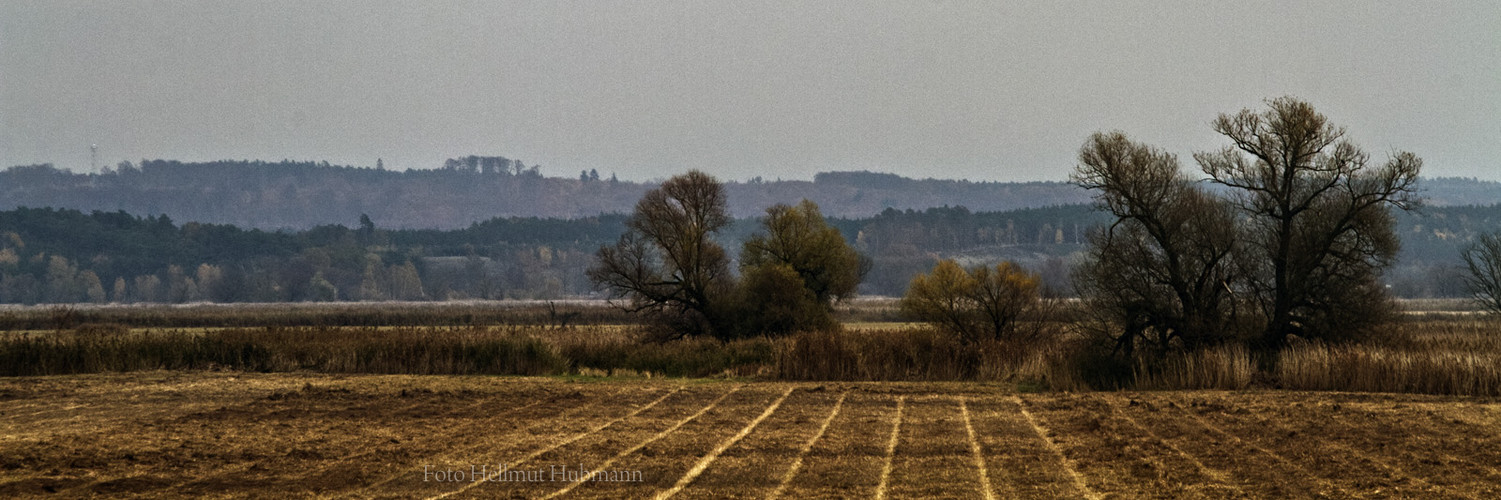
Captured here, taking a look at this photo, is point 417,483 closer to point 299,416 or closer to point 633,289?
point 299,416

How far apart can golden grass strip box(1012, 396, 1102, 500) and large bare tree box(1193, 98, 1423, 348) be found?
11.9 metres

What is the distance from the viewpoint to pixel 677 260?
43312mm

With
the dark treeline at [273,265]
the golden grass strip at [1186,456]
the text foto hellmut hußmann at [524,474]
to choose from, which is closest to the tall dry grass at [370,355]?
the golden grass strip at [1186,456]

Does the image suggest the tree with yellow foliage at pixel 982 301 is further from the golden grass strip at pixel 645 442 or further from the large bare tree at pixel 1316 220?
the golden grass strip at pixel 645 442

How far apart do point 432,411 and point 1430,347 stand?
72.2 feet

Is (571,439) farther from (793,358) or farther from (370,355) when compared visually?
(370,355)

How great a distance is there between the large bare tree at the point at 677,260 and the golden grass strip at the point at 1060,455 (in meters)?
22.8

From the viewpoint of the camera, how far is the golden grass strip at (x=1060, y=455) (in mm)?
11398

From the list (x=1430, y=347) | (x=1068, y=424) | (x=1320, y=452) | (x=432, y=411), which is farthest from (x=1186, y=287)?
(x=432, y=411)

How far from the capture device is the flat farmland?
38.5 ft

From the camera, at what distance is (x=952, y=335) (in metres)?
32.3

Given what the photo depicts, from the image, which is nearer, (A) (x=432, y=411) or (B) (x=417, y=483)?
(B) (x=417, y=483)

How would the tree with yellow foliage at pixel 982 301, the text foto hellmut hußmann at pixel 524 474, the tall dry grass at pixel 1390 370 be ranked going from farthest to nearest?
the tree with yellow foliage at pixel 982 301 < the tall dry grass at pixel 1390 370 < the text foto hellmut hußmann at pixel 524 474

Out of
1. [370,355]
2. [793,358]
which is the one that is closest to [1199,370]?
[793,358]
